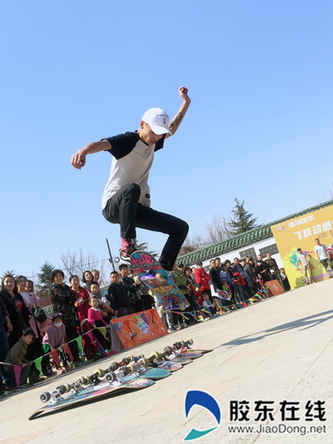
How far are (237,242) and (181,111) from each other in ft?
86.3

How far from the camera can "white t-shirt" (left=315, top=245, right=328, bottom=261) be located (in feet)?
56.0

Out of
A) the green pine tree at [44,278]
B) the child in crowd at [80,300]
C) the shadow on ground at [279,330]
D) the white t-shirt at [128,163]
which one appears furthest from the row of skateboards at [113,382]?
the green pine tree at [44,278]

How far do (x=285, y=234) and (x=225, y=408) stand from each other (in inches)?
686

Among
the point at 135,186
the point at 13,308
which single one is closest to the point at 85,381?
the point at 135,186

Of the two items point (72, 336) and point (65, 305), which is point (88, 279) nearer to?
point (65, 305)

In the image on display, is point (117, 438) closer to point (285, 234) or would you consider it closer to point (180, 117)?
point (180, 117)

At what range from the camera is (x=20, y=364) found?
6262mm

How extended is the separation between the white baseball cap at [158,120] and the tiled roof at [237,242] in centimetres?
2538

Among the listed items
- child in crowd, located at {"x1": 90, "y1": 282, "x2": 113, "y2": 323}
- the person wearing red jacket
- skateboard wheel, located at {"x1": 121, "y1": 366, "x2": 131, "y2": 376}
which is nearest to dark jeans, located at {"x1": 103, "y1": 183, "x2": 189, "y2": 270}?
skateboard wheel, located at {"x1": 121, "y1": 366, "x2": 131, "y2": 376}

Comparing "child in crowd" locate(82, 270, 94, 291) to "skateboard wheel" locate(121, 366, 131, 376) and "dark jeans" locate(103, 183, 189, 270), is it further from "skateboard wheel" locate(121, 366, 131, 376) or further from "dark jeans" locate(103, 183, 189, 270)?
"skateboard wheel" locate(121, 366, 131, 376)

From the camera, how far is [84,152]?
3.76 metres

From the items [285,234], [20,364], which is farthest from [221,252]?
[20,364]

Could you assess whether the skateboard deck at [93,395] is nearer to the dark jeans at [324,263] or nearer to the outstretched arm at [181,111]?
the outstretched arm at [181,111]

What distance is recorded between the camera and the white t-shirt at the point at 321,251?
17062mm
